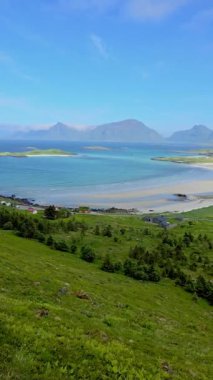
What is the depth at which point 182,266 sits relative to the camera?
172 ft

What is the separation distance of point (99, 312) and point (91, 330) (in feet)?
18.6

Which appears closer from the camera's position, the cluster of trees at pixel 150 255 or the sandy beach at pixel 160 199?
the cluster of trees at pixel 150 255

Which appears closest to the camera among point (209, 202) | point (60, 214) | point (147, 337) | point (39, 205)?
point (147, 337)

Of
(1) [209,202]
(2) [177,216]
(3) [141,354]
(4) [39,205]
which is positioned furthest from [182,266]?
(1) [209,202]

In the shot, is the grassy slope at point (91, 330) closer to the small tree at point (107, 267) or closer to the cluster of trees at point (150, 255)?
the small tree at point (107, 267)

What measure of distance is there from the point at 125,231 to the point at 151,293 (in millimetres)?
33978

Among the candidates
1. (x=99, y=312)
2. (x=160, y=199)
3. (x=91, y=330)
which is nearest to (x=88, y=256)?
(x=99, y=312)

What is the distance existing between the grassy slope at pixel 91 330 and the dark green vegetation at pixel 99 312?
4cm

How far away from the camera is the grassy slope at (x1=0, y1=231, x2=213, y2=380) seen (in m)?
12.2

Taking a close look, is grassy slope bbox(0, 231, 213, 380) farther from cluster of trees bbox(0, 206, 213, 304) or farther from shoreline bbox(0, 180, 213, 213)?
shoreline bbox(0, 180, 213, 213)

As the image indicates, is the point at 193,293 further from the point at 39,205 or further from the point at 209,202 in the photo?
the point at 209,202

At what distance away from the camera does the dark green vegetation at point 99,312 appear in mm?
12609

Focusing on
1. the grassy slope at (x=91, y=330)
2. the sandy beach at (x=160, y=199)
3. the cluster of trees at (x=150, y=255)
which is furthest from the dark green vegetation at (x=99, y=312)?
the sandy beach at (x=160, y=199)

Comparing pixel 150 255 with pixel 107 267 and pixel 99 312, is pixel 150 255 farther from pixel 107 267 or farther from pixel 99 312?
pixel 99 312
